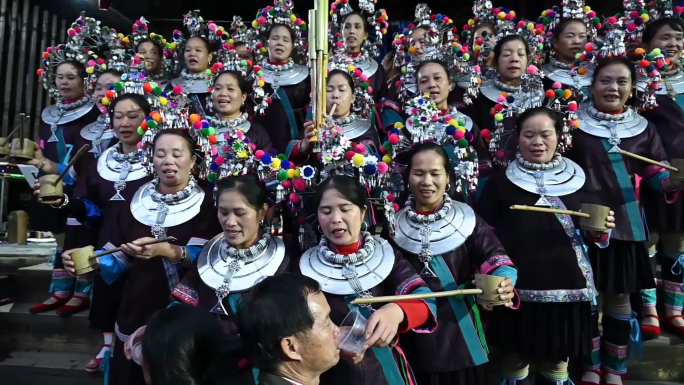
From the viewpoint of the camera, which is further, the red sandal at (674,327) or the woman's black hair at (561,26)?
the woman's black hair at (561,26)

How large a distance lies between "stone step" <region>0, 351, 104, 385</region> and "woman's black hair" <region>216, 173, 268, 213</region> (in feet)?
5.73

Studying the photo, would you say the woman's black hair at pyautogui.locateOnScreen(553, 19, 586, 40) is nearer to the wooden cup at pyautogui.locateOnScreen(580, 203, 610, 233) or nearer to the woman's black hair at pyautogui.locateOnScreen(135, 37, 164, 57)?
the wooden cup at pyautogui.locateOnScreen(580, 203, 610, 233)

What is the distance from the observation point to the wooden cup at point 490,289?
2047mm

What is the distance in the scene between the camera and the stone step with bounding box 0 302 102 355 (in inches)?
135

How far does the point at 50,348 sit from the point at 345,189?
8.71 feet

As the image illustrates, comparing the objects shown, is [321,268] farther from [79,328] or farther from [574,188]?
[79,328]

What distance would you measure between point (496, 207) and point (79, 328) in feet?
9.41

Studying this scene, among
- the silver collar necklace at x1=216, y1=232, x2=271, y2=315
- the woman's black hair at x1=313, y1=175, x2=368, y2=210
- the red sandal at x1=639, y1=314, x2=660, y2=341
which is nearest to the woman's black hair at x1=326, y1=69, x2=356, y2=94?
the woman's black hair at x1=313, y1=175, x2=368, y2=210

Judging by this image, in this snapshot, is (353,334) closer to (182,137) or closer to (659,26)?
(182,137)

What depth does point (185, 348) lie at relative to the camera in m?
1.44

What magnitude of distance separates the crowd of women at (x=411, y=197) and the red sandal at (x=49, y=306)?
10 mm

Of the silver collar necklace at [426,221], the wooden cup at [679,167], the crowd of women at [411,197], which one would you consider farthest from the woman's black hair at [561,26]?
the silver collar necklace at [426,221]

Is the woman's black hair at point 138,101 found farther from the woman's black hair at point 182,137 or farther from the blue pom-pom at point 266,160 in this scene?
the blue pom-pom at point 266,160

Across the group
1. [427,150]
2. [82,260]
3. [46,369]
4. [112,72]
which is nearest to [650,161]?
[427,150]
